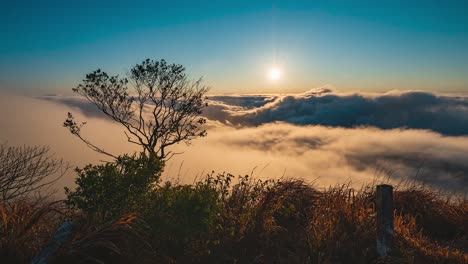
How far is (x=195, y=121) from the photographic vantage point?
23.0 m

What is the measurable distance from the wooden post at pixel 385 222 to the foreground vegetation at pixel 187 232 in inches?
9.3

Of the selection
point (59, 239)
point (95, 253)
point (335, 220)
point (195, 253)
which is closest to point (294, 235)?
point (335, 220)

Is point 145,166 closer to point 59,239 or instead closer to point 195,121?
point 59,239

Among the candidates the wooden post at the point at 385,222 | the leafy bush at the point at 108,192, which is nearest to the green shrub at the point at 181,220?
the leafy bush at the point at 108,192

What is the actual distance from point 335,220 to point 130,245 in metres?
4.36

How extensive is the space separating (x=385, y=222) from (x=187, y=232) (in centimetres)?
362

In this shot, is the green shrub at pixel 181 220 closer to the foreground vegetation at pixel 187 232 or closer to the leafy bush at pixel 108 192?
the foreground vegetation at pixel 187 232

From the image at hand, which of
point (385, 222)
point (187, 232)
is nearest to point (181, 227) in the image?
point (187, 232)

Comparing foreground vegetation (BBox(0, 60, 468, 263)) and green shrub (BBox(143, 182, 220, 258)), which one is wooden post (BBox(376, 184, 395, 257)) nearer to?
foreground vegetation (BBox(0, 60, 468, 263))

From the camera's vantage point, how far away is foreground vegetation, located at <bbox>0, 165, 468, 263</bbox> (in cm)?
553

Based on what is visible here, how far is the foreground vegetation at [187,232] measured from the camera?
5.53m

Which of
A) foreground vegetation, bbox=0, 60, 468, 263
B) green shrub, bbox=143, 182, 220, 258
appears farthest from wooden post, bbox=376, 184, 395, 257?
green shrub, bbox=143, 182, 220, 258

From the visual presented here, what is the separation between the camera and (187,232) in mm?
6160

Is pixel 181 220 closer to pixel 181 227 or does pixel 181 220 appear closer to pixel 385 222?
pixel 181 227
